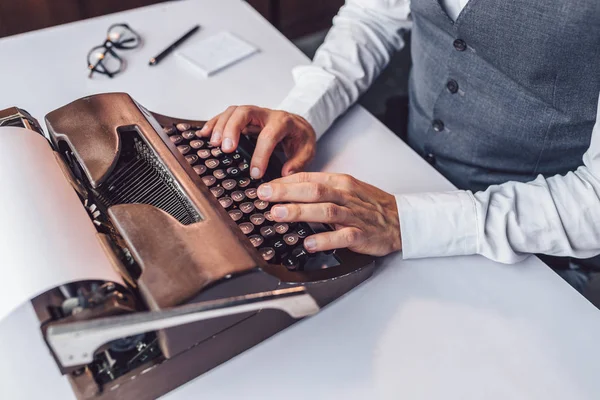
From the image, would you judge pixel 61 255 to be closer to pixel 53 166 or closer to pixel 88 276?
pixel 88 276

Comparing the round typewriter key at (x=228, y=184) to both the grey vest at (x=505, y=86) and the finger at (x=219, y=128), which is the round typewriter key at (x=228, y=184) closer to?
the finger at (x=219, y=128)

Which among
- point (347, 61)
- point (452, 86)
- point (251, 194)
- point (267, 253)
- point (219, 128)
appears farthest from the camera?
point (347, 61)

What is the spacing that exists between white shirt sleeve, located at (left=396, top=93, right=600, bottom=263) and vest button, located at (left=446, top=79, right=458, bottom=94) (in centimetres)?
32

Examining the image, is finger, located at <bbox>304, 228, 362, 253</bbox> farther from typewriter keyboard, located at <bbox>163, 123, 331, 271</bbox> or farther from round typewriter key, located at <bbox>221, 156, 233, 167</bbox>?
round typewriter key, located at <bbox>221, 156, 233, 167</bbox>

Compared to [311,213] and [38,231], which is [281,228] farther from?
[38,231]

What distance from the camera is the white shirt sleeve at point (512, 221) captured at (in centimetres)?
96

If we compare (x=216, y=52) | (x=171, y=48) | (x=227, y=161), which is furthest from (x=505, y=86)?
(x=171, y=48)

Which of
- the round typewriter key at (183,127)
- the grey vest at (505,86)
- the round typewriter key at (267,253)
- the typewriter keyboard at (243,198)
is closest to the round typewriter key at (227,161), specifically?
the typewriter keyboard at (243,198)

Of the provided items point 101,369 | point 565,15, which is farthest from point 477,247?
point 101,369

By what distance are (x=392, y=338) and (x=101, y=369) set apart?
42 cm

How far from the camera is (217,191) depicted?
910mm

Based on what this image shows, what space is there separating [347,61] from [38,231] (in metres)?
0.88

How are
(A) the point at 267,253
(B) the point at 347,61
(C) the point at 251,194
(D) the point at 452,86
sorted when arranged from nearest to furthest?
(A) the point at 267,253 < (C) the point at 251,194 < (D) the point at 452,86 < (B) the point at 347,61

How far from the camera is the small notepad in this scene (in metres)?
1.35
